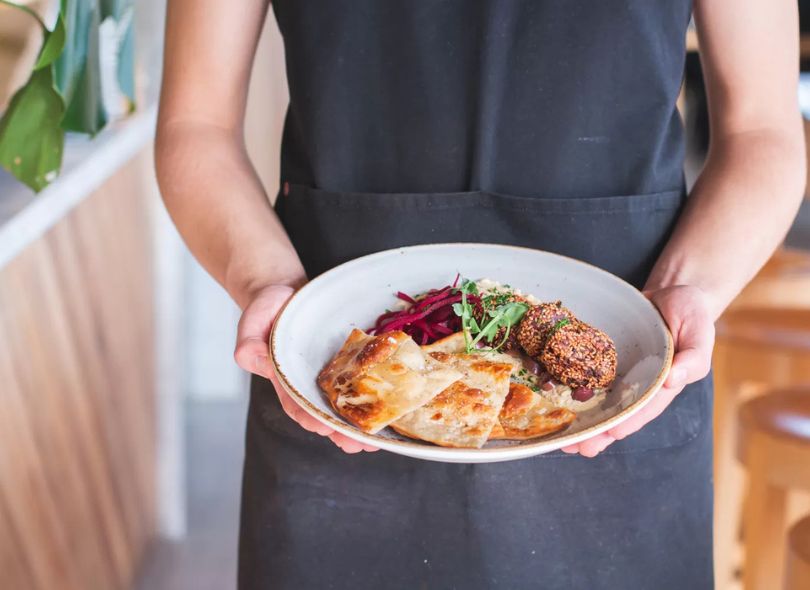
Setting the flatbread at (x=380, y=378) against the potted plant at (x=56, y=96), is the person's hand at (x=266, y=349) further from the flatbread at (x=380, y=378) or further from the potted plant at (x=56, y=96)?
the potted plant at (x=56, y=96)

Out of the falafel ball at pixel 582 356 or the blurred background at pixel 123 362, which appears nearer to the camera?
the falafel ball at pixel 582 356

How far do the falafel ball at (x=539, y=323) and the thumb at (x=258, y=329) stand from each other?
26 cm

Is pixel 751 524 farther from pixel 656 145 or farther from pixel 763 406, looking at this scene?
pixel 656 145

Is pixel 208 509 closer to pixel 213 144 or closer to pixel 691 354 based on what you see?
pixel 213 144

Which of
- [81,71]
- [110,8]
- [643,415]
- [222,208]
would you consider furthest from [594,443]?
[110,8]

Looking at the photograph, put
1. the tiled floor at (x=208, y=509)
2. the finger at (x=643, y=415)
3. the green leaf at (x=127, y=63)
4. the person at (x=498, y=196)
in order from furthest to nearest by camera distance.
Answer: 1. the tiled floor at (x=208, y=509)
2. the green leaf at (x=127, y=63)
3. the person at (x=498, y=196)
4. the finger at (x=643, y=415)

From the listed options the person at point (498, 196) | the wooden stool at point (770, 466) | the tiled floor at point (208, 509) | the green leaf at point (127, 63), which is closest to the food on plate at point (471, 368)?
the person at point (498, 196)

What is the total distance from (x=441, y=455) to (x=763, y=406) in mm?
1074

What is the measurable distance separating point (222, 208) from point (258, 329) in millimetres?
255

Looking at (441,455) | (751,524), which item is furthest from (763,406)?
(441,455)

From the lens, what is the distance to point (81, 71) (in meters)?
1.43

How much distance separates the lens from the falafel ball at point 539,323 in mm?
999

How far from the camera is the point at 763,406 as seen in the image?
167cm

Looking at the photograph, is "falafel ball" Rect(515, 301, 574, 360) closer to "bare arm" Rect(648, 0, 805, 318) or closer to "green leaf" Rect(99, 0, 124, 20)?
"bare arm" Rect(648, 0, 805, 318)
